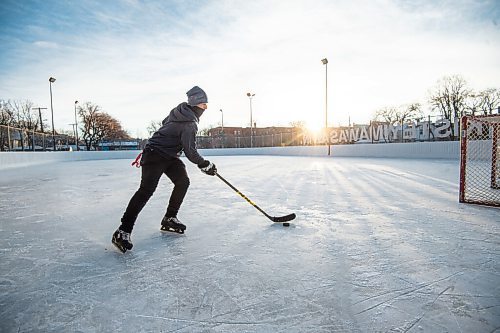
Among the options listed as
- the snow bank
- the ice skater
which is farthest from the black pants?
the snow bank

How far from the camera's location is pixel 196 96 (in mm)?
2693

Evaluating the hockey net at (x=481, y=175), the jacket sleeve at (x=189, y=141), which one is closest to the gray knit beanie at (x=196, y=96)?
the jacket sleeve at (x=189, y=141)

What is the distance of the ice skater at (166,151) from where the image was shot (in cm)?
260

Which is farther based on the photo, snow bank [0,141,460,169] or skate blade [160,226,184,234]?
snow bank [0,141,460,169]

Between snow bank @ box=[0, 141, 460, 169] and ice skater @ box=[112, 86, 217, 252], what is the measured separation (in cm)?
1466

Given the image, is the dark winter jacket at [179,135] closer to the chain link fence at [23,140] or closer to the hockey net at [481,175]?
the hockey net at [481,175]

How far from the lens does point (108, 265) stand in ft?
7.36

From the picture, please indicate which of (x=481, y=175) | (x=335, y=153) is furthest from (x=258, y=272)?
(x=335, y=153)

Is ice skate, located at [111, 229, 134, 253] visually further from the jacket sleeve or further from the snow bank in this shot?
the snow bank

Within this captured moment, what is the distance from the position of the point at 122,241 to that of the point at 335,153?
17510mm

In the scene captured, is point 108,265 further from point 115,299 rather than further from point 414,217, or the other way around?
point 414,217

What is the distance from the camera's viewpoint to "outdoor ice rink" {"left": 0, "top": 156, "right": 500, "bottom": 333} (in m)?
1.48

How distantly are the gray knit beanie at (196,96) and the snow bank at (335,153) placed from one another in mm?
14621

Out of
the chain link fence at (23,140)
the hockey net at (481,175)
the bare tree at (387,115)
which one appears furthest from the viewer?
the bare tree at (387,115)
